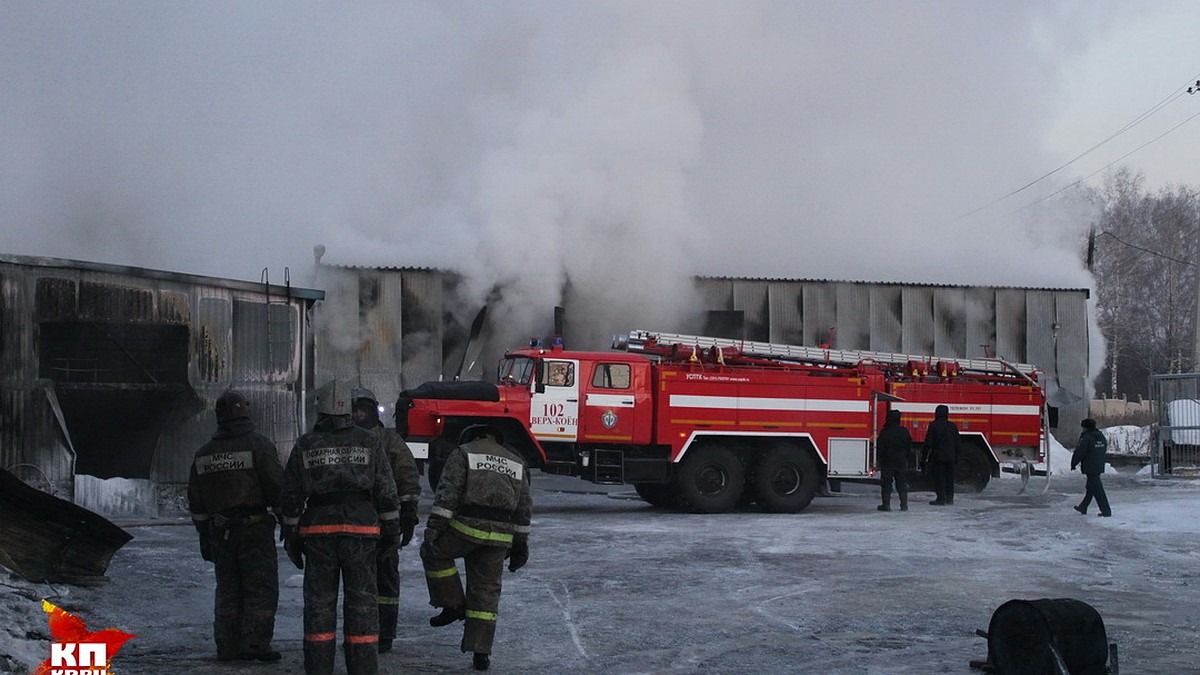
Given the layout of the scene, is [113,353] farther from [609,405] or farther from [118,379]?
[609,405]

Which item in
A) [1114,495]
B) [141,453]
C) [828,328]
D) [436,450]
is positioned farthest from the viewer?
[828,328]

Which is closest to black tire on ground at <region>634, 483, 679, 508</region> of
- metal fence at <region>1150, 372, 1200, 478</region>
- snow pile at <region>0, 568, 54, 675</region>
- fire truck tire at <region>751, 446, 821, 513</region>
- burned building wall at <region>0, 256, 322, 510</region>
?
fire truck tire at <region>751, 446, 821, 513</region>

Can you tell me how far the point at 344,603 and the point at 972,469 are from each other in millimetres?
15636

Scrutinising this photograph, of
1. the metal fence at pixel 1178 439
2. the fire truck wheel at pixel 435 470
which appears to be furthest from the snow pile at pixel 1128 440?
the fire truck wheel at pixel 435 470

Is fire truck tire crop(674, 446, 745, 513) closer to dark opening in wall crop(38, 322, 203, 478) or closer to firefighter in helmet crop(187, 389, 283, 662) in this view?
dark opening in wall crop(38, 322, 203, 478)

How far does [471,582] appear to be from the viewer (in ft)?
23.1

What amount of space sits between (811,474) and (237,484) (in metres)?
11.6

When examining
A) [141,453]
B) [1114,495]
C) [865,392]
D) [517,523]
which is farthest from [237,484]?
[1114,495]

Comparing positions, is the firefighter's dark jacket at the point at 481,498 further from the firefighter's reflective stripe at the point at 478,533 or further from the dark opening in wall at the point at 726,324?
the dark opening in wall at the point at 726,324

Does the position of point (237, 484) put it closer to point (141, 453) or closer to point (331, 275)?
point (141, 453)

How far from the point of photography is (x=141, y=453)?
1698 cm

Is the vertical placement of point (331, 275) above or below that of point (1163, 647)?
above

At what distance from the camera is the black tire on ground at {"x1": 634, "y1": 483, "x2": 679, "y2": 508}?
17.7 m

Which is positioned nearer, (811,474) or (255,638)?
(255,638)
